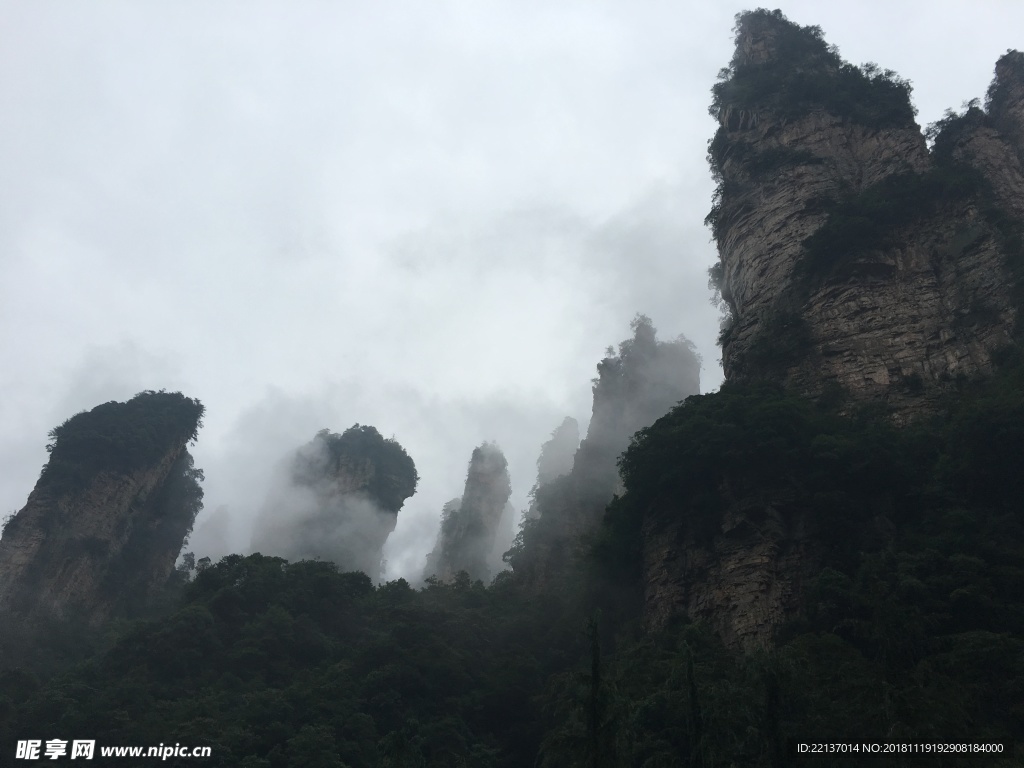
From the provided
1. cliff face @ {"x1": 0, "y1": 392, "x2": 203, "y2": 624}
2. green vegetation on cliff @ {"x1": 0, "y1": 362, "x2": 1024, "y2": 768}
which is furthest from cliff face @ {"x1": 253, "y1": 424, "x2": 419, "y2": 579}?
green vegetation on cliff @ {"x1": 0, "y1": 362, "x2": 1024, "y2": 768}

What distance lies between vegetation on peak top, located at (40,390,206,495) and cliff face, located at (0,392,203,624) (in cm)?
6

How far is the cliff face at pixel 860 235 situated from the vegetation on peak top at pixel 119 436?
35.2 m

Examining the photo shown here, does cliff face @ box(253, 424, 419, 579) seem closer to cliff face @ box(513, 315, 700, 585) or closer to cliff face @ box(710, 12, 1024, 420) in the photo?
cliff face @ box(513, 315, 700, 585)

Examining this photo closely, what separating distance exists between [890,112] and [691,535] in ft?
76.0

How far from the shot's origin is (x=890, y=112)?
38.0m

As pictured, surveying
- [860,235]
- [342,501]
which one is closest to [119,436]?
[342,501]

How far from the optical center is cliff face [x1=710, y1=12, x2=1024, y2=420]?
2980cm

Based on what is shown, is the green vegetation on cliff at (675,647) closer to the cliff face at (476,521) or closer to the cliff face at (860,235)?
the cliff face at (860,235)

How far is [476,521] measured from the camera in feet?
225

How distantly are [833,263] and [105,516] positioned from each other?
40855 millimetres

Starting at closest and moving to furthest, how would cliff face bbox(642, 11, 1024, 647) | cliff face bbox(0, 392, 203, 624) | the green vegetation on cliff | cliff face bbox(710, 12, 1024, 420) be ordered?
the green vegetation on cliff
cliff face bbox(642, 11, 1024, 647)
cliff face bbox(710, 12, 1024, 420)
cliff face bbox(0, 392, 203, 624)

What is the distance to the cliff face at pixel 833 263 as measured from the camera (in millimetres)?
25969

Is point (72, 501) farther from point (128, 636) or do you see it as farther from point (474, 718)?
point (474, 718)

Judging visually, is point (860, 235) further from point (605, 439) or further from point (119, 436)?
point (119, 436)
